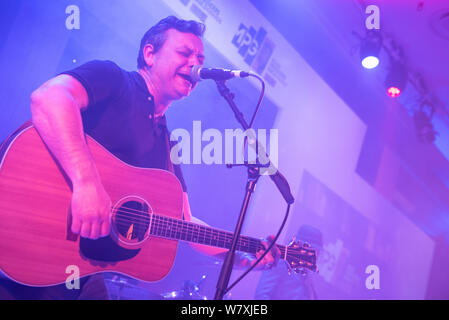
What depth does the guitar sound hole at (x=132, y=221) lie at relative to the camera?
1.88 metres

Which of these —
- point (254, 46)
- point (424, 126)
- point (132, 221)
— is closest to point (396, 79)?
point (424, 126)

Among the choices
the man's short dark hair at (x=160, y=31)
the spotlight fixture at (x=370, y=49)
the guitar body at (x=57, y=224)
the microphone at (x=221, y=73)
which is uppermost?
the spotlight fixture at (x=370, y=49)

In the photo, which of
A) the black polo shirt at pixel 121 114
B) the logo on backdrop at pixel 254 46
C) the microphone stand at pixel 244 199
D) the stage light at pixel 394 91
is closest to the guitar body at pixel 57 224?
the black polo shirt at pixel 121 114

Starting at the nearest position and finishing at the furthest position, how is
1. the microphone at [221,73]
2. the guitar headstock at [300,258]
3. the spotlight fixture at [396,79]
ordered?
the microphone at [221,73] < the guitar headstock at [300,258] < the spotlight fixture at [396,79]

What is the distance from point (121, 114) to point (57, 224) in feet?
2.55

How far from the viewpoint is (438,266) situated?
756 cm

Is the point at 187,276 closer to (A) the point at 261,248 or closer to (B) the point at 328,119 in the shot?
(A) the point at 261,248

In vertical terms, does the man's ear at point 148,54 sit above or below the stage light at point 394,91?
below

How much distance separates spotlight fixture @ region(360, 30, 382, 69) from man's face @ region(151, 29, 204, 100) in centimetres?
242

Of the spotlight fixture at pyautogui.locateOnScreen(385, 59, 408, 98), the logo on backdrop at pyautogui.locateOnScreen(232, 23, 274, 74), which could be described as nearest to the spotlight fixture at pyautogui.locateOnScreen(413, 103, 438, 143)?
the spotlight fixture at pyautogui.locateOnScreen(385, 59, 408, 98)

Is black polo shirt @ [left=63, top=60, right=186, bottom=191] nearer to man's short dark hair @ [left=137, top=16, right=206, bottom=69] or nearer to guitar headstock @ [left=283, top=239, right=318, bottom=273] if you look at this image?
man's short dark hair @ [left=137, top=16, right=206, bottom=69]

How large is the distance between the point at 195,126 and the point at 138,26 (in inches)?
34.6

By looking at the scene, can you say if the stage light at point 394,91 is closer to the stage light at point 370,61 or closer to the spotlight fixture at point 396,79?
the spotlight fixture at point 396,79
